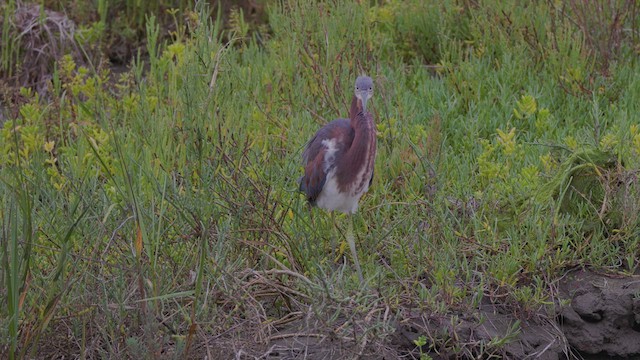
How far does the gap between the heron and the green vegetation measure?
19 centimetres

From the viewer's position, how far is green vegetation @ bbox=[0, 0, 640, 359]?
388 centimetres

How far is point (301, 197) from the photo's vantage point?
480 centimetres

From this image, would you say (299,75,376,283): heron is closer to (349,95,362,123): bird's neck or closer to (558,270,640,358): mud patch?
(349,95,362,123): bird's neck

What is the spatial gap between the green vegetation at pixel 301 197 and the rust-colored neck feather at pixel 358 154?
31cm

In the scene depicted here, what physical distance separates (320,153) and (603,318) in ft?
4.64

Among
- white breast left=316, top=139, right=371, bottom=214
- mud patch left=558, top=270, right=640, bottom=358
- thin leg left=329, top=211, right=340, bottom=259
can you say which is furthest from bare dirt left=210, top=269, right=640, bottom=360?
white breast left=316, top=139, right=371, bottom=214

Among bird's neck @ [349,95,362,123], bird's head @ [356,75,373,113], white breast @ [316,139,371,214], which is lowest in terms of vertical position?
white breast @ [316,139,371,214]

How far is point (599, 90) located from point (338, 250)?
2199 millimetres

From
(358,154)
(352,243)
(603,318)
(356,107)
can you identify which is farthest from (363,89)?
(603,318)

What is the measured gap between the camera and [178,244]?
429 cm

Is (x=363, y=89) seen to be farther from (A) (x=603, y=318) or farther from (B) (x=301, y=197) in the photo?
(A) (x=603, y=318)

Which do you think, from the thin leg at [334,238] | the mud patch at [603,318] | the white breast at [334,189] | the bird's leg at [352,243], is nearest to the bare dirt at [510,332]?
the mud patch at [603,318]

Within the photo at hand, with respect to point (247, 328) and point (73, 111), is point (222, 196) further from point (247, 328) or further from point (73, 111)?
point (73, 111)

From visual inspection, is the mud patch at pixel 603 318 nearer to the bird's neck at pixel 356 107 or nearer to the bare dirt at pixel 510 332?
the bare dirt at pixel 510 332
